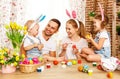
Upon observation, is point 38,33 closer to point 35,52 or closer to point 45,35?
point 45,35

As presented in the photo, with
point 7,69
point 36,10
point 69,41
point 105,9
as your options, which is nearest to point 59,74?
point 7,69

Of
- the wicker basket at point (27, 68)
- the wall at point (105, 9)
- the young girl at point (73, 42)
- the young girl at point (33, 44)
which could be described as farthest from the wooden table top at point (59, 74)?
the wall at point (105, 9)

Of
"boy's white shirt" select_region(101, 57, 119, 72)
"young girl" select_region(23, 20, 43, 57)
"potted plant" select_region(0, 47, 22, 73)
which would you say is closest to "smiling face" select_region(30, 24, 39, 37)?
"young girl" select_region(23, 20, 43, 57)

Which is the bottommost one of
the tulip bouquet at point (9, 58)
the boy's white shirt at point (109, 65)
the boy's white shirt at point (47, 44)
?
the boy's white shirt at point (109, 65)

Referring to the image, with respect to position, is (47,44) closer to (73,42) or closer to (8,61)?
(73,42)

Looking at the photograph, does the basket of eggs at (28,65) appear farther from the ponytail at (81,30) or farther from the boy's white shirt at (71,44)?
the ponytail at (81,30)

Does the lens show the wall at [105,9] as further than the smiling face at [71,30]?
Yes

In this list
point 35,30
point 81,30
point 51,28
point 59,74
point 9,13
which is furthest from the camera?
point 81,30

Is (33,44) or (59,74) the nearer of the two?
(59,74)

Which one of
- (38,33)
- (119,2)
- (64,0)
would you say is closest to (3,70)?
(38,33)

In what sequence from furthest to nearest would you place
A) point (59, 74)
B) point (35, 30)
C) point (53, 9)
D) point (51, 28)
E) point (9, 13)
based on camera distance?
point (53, 9)
point (9, 13)
point (51, 28)
point (35, 30)
point (59, 74)

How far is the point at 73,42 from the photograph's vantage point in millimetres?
3018

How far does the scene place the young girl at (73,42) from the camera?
2.91 meters

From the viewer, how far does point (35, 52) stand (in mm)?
2656
